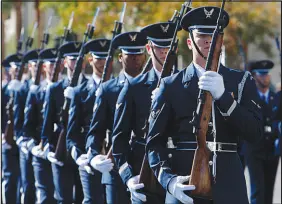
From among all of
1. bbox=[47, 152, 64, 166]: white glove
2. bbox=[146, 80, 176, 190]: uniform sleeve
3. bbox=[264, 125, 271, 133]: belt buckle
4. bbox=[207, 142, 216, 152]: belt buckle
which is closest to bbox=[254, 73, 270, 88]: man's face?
bbox=[264, 125, 271, 133]: belt buckle

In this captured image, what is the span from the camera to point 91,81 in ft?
29.2

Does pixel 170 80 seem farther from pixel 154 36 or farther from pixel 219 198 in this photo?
pixel 154 36

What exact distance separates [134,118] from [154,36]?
68cm

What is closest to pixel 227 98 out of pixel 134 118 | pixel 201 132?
pixel 201 132

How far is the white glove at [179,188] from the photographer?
518 centimetres

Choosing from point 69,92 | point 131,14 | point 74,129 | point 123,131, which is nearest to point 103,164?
point 123,131

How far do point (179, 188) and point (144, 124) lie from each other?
1.53 metres

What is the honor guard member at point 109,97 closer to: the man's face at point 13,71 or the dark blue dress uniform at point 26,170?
the dark blue dress uniform at point 26,170

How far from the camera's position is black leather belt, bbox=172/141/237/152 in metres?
5.33

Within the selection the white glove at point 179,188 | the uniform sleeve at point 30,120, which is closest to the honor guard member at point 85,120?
the uniform sleeve at point 30,120

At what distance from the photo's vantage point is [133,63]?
302 inches

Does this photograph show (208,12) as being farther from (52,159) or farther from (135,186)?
(52,159)

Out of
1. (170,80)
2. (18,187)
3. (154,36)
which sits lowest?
(18,187)

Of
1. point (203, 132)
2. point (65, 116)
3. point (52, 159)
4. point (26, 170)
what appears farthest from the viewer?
point (26, 170)
